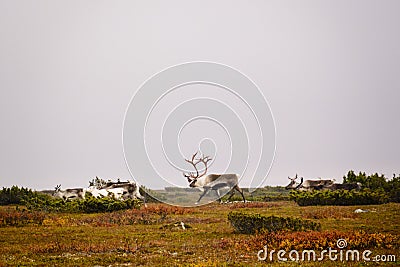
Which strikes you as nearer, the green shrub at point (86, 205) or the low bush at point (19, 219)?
the low bush at point (19, 219)

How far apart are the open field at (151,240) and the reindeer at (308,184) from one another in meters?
17.8

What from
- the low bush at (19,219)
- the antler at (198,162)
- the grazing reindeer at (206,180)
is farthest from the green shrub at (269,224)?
the antler at (198,162)

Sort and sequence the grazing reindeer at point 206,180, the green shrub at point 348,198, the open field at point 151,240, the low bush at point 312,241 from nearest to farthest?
the open field at point 151,240 → the low bush at point 312,241 → the green shrub at point 348,198 → the grazing reindeer at point 206,180

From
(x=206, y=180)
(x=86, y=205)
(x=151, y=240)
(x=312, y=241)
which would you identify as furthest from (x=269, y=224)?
(x=206, y=180)

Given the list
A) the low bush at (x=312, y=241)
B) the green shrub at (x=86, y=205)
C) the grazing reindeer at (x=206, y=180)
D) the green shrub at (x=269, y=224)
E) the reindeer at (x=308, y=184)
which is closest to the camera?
the low bush at (x=312, y=241)

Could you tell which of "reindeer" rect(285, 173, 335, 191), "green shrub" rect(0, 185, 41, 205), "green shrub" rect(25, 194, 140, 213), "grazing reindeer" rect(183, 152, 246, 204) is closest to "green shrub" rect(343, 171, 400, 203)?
"reindeer" rect(285, 173, 335, 191)

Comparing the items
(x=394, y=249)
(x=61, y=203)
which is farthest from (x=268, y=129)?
(x=61, y=203)

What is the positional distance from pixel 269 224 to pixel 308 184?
29601 mm

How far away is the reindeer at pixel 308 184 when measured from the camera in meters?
46.1

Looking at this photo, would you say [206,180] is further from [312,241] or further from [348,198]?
[312,241]

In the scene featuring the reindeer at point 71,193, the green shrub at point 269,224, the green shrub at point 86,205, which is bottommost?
the green shrub at point 269,224

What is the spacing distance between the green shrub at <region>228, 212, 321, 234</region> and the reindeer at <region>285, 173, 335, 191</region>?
86.8 ft

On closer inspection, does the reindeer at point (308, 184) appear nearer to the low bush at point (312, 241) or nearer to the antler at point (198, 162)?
the antler at point (198, 162)

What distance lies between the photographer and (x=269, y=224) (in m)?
19.7
